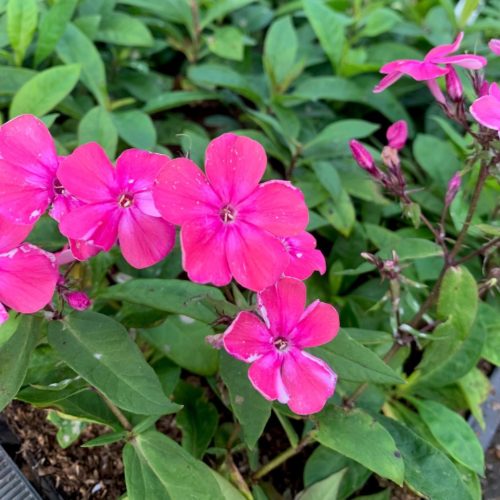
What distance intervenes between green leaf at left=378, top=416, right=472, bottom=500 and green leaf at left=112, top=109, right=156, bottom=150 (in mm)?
823

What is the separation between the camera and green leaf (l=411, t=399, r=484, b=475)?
1.19 meters

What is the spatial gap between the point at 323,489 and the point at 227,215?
614mm

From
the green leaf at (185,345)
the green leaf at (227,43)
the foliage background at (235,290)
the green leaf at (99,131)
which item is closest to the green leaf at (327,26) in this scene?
the foliage background at (235,290)

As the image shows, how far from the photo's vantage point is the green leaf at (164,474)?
92 centimetres

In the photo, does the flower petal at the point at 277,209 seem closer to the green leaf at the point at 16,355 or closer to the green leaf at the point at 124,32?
the green leaf at the point at 16,355

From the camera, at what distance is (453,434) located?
123 cm

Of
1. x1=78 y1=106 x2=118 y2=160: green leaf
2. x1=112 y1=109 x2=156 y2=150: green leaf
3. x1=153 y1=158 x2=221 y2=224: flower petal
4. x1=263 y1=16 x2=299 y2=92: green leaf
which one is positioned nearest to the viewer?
x1=153 y1=158 x2=221 y2=224: flower petal

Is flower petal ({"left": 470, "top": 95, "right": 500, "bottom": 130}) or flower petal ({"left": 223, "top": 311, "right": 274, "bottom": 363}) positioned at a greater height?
flower petal ({"left": 470, "top": 95, "right": 500, "bottom": 130})

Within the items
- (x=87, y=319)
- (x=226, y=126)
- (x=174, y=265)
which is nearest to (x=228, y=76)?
(x=226, y=126)

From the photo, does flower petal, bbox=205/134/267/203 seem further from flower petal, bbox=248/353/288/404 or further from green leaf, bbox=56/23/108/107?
green leaf, bbox=56/23/108/107

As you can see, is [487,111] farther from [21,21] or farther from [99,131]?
[21,21]

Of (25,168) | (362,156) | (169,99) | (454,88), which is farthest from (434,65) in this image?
A: (169,99)

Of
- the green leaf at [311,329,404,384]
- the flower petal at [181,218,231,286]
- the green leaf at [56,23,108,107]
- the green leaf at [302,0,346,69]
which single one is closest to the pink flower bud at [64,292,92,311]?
the flower petal at [181,218,231,286]

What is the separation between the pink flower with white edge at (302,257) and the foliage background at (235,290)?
0.30 feet
